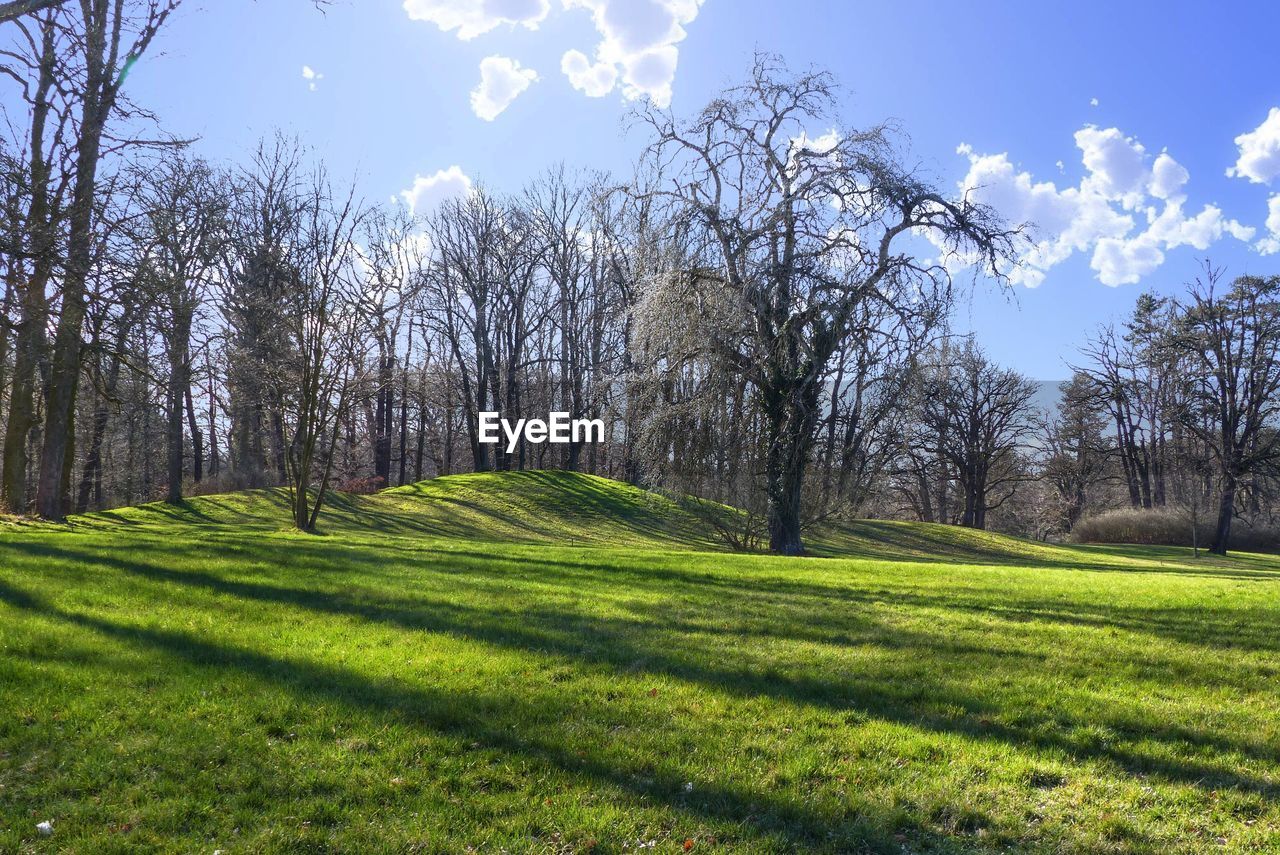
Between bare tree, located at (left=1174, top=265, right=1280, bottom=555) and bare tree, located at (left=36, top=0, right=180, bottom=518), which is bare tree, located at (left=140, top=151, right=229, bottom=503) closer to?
bare tree, located at (left=36, top=0, right=180, bottom=518)

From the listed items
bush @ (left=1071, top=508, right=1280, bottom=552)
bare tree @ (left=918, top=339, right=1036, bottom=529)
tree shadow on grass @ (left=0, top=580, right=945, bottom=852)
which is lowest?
bush @ (left=1071, top=508, right=1280, bottom=552)

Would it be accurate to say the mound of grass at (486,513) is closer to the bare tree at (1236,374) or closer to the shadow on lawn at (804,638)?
the shadow on lawn at (804,638)

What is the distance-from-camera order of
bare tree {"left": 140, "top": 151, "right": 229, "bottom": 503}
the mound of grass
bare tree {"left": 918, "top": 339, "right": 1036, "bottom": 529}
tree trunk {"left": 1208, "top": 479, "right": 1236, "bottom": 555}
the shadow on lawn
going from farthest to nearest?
bare tree {"left": 918, "top": 339, "right": 1036, "bottom": 529} < tree trunk {"left": 1208, "top": 479, "right": 1236, "bottom": 555} < the mound of grass < bare tree {"left": 140, "top": 151, "right": 229, "bottom": 503} < the shadow on lawn

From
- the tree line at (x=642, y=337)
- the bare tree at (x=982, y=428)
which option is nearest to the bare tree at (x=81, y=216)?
the tree line at (x=642, y=337)

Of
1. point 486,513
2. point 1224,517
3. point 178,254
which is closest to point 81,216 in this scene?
point 178,254

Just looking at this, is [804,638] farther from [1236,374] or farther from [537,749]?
[1236,374]

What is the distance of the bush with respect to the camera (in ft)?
126

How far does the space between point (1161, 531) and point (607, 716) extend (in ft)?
140

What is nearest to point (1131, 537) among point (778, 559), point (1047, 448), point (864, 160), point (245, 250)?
point (1047, 448)

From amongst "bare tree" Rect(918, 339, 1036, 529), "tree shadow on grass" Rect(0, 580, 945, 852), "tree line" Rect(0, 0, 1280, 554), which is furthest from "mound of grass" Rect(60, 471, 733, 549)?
"bare tree" Rect(918, 339, 1036, 529)

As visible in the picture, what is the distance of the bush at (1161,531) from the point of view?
38.3 meters

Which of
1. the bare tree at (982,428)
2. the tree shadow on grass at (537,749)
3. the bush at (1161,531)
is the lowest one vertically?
the bush at (1161,531)

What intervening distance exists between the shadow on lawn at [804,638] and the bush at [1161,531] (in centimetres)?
3564

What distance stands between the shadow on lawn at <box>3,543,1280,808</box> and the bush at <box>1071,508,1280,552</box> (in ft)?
117
